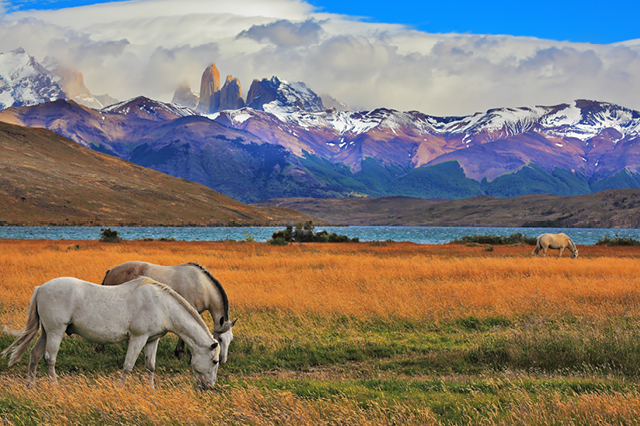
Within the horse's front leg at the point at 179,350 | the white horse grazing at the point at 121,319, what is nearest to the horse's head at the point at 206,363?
the white horse grazing at the point at 121,319

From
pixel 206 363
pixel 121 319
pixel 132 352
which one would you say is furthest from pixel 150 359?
pixel 206 363

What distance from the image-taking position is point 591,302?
1611cm

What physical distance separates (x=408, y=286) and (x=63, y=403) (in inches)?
590

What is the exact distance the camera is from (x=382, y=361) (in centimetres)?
1062

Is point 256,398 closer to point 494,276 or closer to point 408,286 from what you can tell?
point 408,286

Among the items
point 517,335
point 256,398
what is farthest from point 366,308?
point 256,398

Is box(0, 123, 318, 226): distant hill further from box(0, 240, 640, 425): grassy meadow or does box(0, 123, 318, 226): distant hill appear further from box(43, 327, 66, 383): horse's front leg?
box(43, 327, 66, 383): horse's front leg

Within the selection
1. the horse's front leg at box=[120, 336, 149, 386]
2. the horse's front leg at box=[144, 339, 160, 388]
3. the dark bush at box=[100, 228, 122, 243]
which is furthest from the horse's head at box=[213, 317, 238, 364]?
the dark bush at box=[100, 228, 122, 243]

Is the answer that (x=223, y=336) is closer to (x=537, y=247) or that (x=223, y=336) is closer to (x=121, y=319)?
(x=121, y=319)

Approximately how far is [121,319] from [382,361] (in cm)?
569

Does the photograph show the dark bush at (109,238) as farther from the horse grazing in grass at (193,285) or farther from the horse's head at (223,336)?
the horse's head at (223,336)

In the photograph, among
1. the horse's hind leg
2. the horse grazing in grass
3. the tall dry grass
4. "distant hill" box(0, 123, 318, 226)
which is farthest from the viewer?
"distant hill" box(0, 123, 318, 226)

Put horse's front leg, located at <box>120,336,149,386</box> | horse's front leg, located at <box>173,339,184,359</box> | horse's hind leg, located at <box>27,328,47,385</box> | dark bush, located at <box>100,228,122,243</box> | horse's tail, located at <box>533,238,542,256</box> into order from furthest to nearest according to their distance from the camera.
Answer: dark bush, located at <box>100,228,122,243</box>
horse's tail, located at <box>533,238,542,256</box>
horse's front leg, located at <box>173,339,184,359</box>
horse's hind leg, located at <box>27,328,47,385</box>
horse's front leg, located at <box>120,336,149,386</box>

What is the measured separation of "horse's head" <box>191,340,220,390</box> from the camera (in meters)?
7.81
